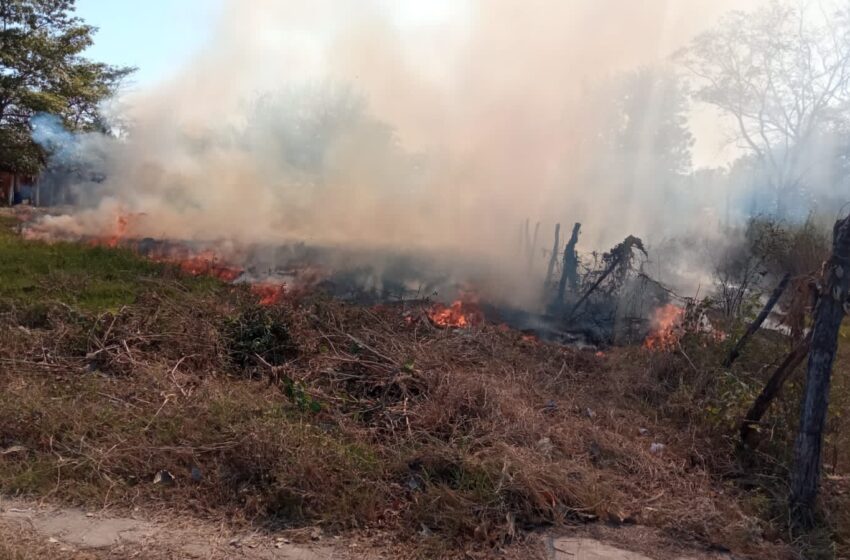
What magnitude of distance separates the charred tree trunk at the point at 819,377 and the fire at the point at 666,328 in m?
2.87

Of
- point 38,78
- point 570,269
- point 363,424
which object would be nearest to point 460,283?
point 570,269

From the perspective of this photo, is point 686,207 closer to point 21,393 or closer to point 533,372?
point 533,372

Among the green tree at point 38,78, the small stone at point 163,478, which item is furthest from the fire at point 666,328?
the green tree at point 38,78

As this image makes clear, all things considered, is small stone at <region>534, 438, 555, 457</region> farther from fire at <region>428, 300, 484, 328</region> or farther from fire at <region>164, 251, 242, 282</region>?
fire at <region>164, 251, 242, 282</region>

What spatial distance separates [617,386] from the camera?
6012 millimetres

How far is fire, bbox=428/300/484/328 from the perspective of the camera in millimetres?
8047

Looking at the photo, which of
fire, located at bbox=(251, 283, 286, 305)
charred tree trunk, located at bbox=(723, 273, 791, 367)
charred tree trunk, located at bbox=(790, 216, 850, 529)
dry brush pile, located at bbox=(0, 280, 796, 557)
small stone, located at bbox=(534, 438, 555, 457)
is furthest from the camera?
fire, located at bbox=(251, 283, 286, 305)

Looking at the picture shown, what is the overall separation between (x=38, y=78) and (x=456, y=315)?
1625 cm

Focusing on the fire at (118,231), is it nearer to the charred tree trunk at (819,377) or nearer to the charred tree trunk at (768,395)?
the charred tree trunk at (768,395)

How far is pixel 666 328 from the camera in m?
8.34

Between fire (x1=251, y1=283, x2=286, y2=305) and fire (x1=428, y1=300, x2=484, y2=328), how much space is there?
2.23 metres

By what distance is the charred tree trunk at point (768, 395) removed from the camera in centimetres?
427

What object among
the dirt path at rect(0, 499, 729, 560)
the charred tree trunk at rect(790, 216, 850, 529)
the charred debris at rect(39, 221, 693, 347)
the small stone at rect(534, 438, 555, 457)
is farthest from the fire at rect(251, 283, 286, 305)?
the charred tree trunk at rect(790, 216, 850, 529)

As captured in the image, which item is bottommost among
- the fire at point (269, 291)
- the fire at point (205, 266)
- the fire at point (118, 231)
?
the fire at point (269, 291)
